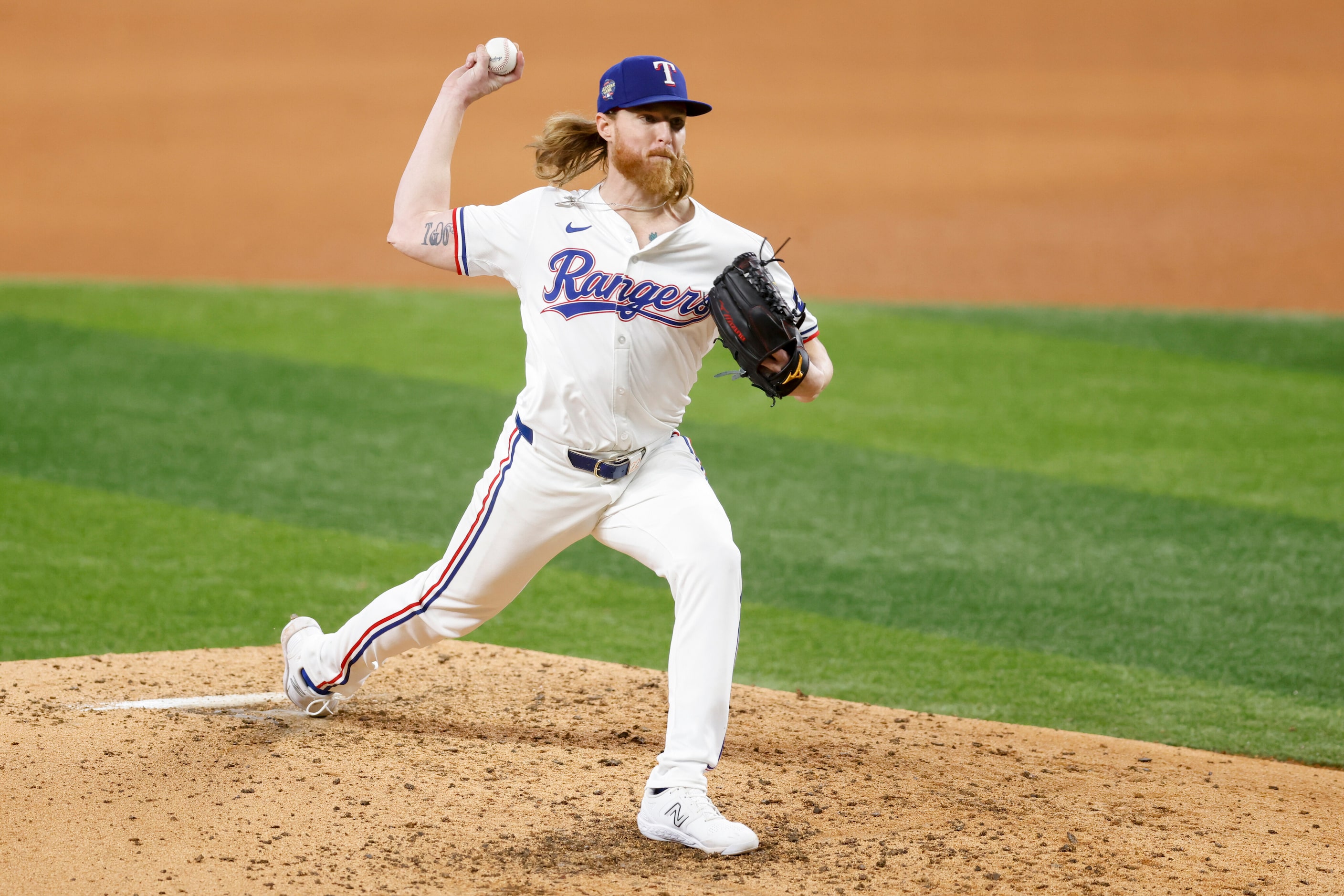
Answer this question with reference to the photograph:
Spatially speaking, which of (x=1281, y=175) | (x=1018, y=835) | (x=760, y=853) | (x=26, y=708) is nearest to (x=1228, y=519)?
(x=1018, y=835)

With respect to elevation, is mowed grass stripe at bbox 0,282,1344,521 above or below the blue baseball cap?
below

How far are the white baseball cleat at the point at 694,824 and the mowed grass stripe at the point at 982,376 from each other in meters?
4.53

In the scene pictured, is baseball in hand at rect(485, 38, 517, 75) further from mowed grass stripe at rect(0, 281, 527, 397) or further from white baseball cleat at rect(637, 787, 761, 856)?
mowed grass stripe at rect(0, 281, 527, 397)

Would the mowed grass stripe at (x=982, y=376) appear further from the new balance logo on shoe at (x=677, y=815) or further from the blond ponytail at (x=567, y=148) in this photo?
the new balance logo on shoe at (x=677, y=815)

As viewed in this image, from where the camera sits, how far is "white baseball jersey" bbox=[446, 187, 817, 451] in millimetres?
3539

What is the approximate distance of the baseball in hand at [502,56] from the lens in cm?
372

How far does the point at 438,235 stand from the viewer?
3.66 m

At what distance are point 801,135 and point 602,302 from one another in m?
12.6

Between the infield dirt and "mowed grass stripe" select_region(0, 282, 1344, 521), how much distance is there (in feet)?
11.3

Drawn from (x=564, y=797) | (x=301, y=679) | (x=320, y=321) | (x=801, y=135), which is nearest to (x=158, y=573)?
(x=301, y=679)

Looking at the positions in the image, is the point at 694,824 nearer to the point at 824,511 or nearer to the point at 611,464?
the point at 611,464

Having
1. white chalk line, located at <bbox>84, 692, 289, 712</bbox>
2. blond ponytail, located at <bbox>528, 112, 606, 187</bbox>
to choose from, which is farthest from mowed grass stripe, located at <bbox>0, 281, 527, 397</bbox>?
blond ponytail, located at <bbox>528, 112, 606, 187</bbox>

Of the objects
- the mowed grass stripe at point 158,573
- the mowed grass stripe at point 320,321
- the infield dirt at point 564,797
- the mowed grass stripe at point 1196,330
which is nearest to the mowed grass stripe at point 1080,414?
the mowed grass stripe at point 1196,330

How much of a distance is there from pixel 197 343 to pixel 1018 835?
7457 millimetres
